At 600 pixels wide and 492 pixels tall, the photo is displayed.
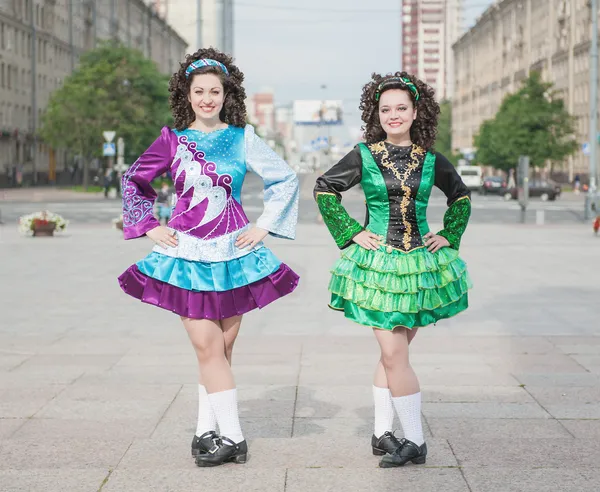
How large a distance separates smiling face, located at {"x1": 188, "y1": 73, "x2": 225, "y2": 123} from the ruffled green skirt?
0.97 meters

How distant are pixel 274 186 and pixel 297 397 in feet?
6.45

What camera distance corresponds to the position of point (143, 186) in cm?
569

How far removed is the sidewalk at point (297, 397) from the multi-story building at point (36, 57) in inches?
2500

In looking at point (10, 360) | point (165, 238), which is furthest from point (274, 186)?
point (10, 360)

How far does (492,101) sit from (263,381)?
383 ft

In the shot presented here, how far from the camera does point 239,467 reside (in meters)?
5.46

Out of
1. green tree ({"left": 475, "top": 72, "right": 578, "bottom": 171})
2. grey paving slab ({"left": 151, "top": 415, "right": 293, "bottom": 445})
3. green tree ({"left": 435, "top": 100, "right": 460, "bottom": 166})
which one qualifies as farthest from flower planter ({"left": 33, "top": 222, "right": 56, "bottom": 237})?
green tree ({"left": 435, "top": 100, "right": 460, "bottom": 166})

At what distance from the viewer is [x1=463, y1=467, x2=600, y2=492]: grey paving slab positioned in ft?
16.4

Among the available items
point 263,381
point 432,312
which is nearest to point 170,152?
point 432,312

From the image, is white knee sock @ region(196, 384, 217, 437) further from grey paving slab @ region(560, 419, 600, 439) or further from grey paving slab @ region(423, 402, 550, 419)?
grey paving slab @ region(560, 419, 600, 439)

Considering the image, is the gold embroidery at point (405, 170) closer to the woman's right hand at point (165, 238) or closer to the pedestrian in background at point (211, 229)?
the pedestrian in background at point (211, 229)

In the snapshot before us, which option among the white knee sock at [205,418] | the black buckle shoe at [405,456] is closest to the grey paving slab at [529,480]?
the black buckle shoe at [405,456]

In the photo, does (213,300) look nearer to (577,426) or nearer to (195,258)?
(195,258)

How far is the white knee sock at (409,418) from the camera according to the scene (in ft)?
18.1
